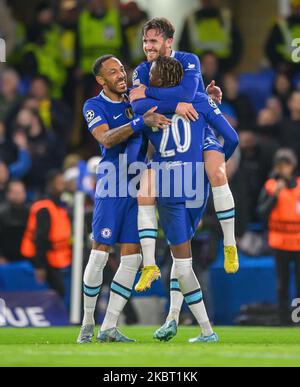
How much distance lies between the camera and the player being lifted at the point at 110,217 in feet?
34.5

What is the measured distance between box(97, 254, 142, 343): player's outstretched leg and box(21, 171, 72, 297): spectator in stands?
496 centimetres

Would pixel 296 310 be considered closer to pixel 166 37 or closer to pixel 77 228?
pixel 77 228

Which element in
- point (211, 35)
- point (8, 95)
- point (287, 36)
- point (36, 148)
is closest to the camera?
point (36, 148)

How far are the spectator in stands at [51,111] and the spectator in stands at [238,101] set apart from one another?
7.67ft

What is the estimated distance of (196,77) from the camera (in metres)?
10.5

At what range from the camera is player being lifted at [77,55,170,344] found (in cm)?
1051

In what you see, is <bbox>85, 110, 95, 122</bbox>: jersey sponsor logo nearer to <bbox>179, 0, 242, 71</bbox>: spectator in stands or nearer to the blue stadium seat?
<bbox>179, 0, 242, 71</bbox>: spectator in stands

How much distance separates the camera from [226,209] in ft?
34.6

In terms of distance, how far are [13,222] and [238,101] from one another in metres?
3.41

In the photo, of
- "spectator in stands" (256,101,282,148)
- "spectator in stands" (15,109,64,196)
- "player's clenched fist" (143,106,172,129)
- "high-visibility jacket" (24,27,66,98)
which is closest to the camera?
"player's clenched fist" (143,106,172,129)

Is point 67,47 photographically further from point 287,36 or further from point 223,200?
point 223,200

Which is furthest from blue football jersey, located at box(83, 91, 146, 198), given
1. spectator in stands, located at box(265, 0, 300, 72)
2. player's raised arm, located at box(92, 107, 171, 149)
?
spectator in stands, located at box(265, 0, 300, 72)

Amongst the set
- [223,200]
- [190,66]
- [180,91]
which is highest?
[190,66]

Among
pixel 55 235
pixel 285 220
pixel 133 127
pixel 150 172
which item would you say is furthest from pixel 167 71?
pixel 55 235
